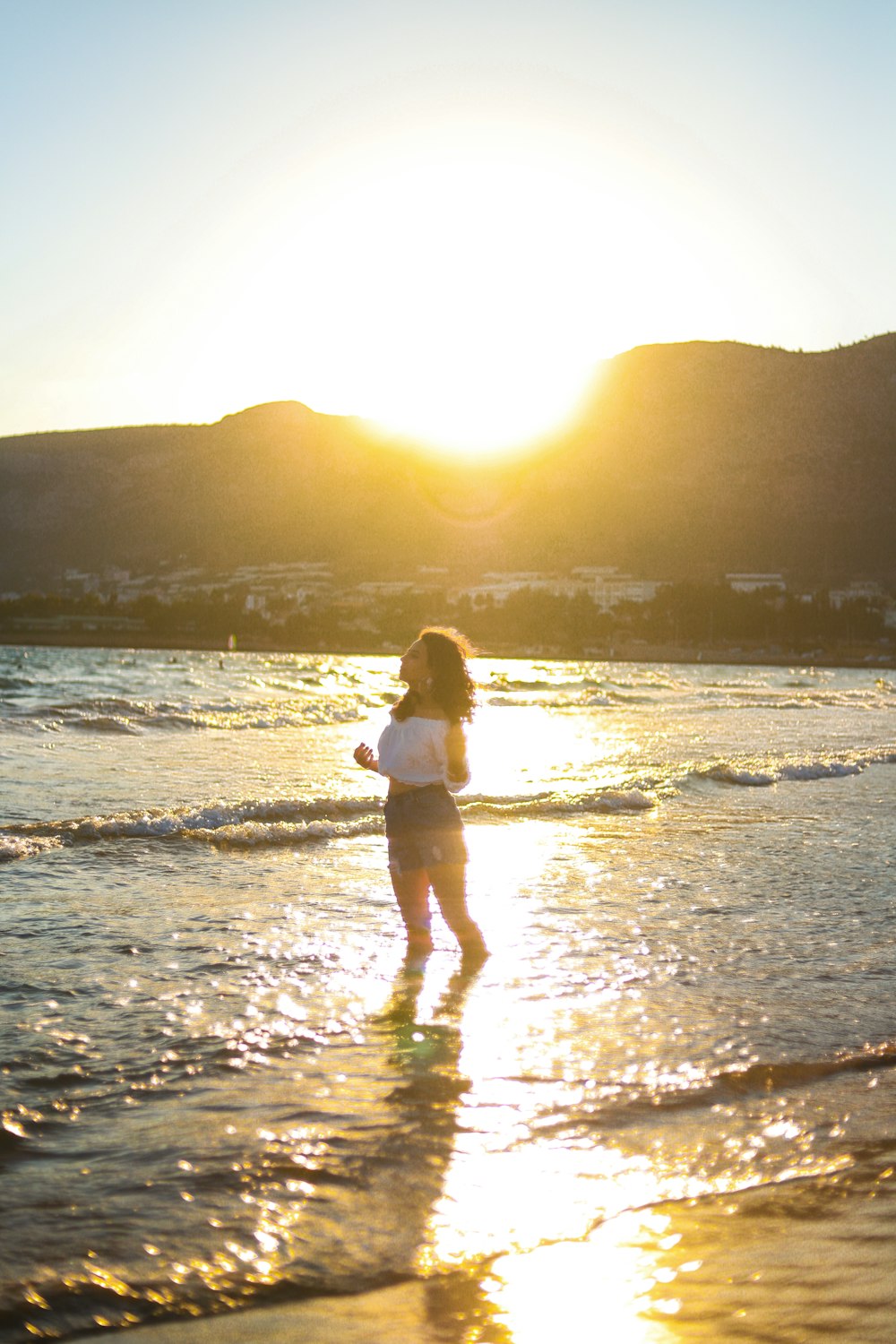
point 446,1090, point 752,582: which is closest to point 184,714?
point 446,1090

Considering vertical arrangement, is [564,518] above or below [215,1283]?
above

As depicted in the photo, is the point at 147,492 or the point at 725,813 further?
the point at 147,492

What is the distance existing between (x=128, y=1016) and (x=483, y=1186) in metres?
1.95

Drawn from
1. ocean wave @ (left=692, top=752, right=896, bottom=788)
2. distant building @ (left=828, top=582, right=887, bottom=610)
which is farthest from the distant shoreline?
ocean wave @ (left=692, top=752, right=896, bottom=788)

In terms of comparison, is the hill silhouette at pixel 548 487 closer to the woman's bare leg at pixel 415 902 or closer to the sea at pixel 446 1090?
the sea at pixel 446 1090

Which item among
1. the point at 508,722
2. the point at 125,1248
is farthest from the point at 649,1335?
the point at 508,722

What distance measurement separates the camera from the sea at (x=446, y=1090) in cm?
293

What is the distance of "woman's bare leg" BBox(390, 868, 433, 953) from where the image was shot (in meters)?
6.03

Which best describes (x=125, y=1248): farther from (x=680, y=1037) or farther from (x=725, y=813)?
(x=725, y=813)

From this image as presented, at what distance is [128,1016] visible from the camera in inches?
192

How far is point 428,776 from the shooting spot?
6109mm

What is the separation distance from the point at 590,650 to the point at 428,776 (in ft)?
448

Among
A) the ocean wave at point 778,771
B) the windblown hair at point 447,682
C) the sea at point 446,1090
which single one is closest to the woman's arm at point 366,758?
the windblown hair at point 447,682

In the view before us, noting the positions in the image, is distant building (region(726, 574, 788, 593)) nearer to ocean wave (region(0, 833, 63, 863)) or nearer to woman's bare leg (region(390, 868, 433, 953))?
ocean wave (region(0, 833, 63, 863))
